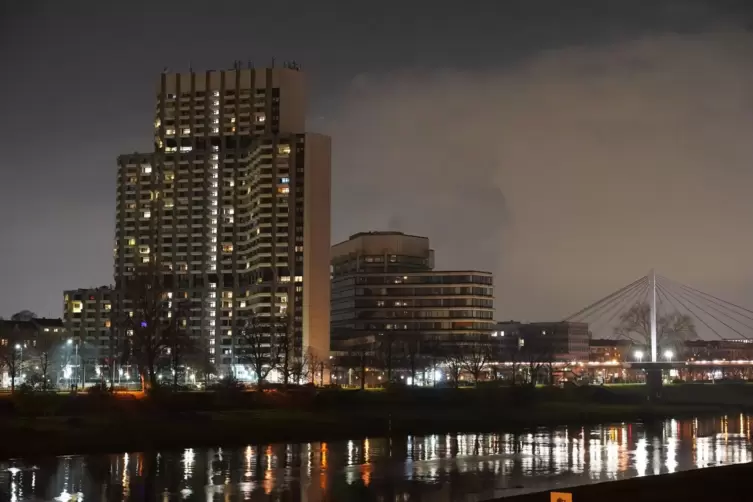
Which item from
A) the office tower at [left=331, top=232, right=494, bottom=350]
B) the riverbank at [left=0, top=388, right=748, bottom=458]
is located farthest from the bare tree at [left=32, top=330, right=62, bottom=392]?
the riverbank at [left=0, top=388, right=748, bottom=458]

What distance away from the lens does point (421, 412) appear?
87.4 metres

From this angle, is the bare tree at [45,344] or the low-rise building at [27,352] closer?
the low-rise building at [27,352]

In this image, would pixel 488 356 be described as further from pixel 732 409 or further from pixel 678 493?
pixel 678 493

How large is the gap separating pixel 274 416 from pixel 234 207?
123m

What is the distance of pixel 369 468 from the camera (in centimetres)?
5050

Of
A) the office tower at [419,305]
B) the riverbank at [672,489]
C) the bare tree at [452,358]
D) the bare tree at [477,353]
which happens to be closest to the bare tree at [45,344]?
the office tower at [419,305]

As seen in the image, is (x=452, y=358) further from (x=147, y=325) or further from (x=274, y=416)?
(x=274, y=416)

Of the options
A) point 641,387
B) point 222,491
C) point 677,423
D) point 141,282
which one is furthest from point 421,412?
point 641,387

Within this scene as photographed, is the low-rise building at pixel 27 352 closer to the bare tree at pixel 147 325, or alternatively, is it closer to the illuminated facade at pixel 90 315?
the illuminated facade at pixel 90 315

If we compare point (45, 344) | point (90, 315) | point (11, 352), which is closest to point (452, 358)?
point (11, 352)

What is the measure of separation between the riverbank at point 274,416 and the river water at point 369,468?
131 inches

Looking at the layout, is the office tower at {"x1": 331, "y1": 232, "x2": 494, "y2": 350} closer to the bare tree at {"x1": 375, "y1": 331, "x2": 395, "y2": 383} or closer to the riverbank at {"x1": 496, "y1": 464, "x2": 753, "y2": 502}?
the bare tree at {"x1": 375, "y1": 331, "x2": 395, "y2": 383}

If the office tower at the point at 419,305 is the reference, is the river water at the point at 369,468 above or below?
below

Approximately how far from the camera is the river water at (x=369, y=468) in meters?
41.1
